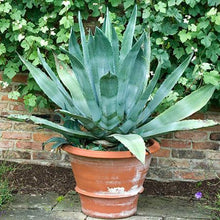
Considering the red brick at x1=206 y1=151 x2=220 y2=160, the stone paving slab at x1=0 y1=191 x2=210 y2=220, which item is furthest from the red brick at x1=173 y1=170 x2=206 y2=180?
the stone paving slab at x1=0 y1=191 x2=210 y2=220

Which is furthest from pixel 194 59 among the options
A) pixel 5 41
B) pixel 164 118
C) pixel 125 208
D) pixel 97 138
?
pixel 5 41

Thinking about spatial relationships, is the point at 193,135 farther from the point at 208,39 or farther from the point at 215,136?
the point at 208,39

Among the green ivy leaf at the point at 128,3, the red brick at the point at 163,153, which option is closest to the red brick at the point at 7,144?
the red brick at the point at 163,153

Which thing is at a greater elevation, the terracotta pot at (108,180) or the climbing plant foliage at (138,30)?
the climbing plant foliage at (138,30)

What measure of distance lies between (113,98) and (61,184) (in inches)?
47.7

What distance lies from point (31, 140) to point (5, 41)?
0.87 metres

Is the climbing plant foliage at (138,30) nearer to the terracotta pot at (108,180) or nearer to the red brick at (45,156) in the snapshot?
the red brick at (45,156)

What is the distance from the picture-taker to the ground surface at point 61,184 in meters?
3.62

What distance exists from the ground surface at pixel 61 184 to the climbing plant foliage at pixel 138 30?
57 centimetres

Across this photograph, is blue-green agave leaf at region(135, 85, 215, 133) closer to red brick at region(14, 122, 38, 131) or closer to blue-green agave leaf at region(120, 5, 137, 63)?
blue-green agave leaf at region(120, 5, 137, 63)

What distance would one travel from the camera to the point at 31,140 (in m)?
4.09

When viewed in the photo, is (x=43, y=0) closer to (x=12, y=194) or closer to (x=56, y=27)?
(x=56, y=27)

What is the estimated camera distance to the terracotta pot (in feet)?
9.54

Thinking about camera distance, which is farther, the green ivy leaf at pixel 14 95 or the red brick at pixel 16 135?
the red brick at pixel 16 135
